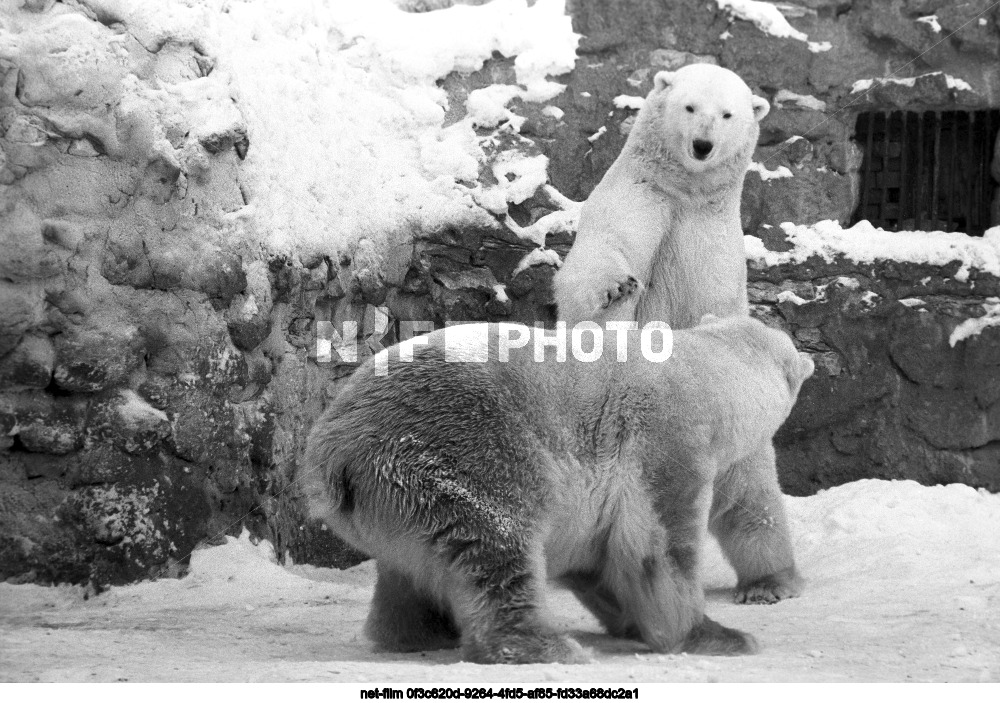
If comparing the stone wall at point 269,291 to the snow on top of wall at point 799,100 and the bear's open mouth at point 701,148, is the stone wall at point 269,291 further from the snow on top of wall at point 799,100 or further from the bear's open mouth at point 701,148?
the bear's open mouth at point 701,148

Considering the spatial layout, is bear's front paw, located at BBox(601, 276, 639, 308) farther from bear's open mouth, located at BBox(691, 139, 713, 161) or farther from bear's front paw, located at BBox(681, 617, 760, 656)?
bear's front paw, located at BBox(681, 617, 760, 656)

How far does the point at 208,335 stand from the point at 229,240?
45 cm

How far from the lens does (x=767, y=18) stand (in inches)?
269

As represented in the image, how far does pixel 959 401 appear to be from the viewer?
641 cm

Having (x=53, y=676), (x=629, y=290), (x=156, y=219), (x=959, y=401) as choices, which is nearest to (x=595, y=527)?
(x=629, y=290)

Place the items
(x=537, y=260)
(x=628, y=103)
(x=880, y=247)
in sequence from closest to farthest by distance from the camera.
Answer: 1. (x=537, y=260)
2. (x=880, y=247)
3. (x=628, y=103)

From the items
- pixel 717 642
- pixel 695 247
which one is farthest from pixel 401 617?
pixel 695 247

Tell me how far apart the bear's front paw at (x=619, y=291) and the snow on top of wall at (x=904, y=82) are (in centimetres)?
303

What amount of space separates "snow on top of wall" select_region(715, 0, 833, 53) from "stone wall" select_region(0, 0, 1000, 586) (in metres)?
0.05

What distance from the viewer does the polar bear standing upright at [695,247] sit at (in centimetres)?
459

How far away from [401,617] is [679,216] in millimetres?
2067

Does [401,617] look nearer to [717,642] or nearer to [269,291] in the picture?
[717,642]

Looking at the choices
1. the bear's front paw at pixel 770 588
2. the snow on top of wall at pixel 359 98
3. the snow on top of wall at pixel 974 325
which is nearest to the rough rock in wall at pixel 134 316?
the snow on top of wall at pixel 359 98

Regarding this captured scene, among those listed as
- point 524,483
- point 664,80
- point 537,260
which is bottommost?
point 524,483
